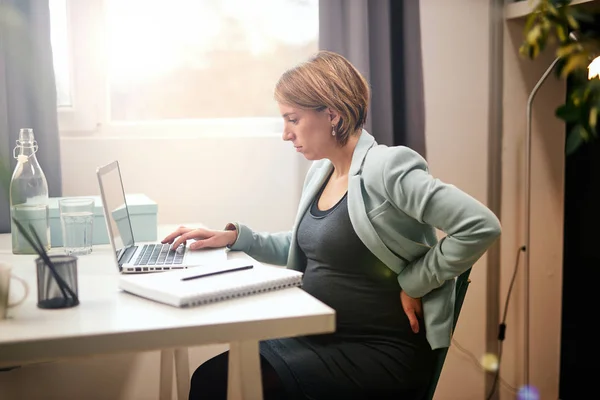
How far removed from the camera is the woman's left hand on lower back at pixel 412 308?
63.4 inches

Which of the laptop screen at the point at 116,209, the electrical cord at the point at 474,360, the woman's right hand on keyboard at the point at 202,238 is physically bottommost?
the electrical cord at the point at 474,360

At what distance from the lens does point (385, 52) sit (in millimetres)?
2393

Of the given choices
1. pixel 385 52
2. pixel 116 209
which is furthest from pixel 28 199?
pixel 385 52

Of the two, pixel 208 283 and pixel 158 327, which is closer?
pixel 158 327

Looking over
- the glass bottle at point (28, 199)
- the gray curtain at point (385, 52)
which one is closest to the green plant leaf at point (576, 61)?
the glass bottle at point (28, 199)

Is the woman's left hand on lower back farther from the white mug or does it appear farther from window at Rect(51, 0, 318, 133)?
window at Rect(51, 0, 318, 133)

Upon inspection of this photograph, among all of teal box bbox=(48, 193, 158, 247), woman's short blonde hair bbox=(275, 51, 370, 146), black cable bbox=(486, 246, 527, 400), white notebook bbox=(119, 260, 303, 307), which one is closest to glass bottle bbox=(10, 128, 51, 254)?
teal box bbox=(48, 193, 158, 247)

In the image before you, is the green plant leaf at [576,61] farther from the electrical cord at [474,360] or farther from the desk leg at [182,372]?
the electrical cord at [474,360]

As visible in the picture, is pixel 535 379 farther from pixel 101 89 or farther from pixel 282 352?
pixel 101 89

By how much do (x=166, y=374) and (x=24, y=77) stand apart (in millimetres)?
948

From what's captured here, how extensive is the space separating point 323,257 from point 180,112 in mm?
1059

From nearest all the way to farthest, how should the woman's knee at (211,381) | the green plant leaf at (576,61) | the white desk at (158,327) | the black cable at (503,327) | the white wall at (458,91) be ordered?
the green plant leaf at (576,61)
the white desk at (158,327)
the woman's knee at (211,381)
the white wall at (458,91)
the black cable at (503,327)

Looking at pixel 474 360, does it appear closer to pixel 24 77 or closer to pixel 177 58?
pixel 177 58

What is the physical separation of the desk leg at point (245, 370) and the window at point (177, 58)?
4.51ft
